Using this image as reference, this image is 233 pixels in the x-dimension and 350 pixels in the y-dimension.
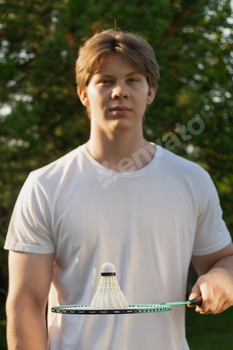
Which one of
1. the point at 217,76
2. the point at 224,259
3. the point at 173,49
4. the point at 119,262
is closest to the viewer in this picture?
the point at 119,262

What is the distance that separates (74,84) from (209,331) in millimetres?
8580

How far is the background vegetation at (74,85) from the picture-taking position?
9109 mm

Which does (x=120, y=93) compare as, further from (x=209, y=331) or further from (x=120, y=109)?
(x=209, y=331)

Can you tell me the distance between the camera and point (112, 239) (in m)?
2.78

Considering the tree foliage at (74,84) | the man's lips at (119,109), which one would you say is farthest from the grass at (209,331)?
the man's lips at (119,109)

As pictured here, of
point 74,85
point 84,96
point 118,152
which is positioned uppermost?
point 74,85

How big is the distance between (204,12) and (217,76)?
197 centimetres

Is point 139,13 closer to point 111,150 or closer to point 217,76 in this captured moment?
point 217,76

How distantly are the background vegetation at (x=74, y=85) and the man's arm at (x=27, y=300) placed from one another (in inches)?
227

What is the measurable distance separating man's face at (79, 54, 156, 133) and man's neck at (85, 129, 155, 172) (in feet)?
0.26

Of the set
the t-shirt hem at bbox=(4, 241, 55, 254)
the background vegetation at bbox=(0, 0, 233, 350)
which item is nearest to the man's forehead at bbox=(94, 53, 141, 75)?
the t-shirt hem at bbox=(4, 241, 55, 254)

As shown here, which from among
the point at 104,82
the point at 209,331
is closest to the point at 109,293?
the point at 104,82

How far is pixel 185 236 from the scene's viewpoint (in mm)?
2941

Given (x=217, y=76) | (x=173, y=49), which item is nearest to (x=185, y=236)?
(x=173, y=49)
